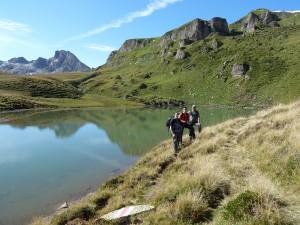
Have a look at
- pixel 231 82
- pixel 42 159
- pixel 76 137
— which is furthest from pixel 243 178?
pixel 231 82

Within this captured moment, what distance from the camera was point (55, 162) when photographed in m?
38.7

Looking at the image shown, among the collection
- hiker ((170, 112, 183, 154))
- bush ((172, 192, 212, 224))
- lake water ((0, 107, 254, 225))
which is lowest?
lake water ((0, 107, 254, 225))

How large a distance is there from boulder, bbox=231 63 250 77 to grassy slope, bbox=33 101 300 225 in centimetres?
13555

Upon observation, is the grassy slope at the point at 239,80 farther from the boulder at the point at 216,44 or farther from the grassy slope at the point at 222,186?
the grassy slope at the point at 222,186

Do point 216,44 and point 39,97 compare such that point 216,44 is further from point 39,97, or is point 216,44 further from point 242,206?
point 242,206

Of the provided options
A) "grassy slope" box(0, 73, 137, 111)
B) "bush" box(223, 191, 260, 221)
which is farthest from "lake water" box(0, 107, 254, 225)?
"grassy slope" box(0, 73, 137, 111)

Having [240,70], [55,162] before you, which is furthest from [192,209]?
[240,70]

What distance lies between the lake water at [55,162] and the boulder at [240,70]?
97889 mm

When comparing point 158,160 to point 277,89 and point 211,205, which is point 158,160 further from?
point 277,89

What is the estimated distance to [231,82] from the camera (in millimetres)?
155625

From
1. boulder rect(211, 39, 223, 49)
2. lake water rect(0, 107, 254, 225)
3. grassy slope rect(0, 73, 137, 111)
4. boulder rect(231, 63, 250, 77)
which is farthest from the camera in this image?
boulder rect(211, 39, 223, 49)

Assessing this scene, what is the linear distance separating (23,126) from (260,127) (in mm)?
62519

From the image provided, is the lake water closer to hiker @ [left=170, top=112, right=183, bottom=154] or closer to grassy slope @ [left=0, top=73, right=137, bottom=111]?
hiker @ [left=170, top=112, right=183, bottom=154]

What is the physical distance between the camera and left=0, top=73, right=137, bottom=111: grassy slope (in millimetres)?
126950
